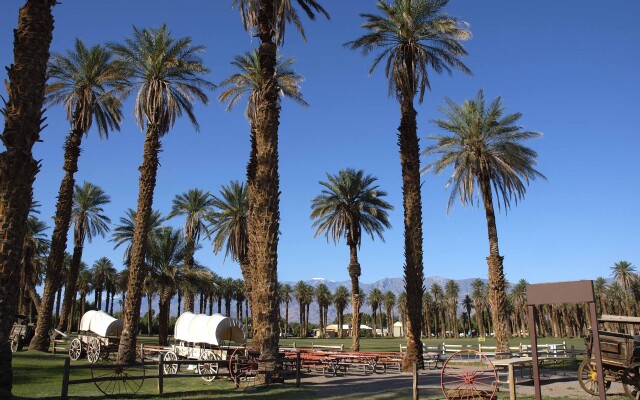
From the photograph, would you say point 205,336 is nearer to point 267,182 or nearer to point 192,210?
point 267,182

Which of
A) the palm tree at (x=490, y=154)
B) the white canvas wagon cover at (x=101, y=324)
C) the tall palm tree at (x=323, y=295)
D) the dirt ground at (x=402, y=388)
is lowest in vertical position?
the dirt ground at (x=402, y=388)

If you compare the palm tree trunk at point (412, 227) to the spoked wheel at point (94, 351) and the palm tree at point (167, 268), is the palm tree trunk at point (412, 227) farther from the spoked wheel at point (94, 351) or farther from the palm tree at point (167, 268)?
the palm tree at point (167, 268)

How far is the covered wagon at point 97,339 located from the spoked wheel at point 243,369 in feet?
34.5

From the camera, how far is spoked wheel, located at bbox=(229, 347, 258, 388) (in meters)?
16.1

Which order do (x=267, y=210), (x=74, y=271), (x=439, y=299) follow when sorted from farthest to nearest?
(x=439, y=299) → (x=74, y=271) → (x=267, y=210)

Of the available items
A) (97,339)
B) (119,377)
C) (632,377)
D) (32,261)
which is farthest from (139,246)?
(32,261)

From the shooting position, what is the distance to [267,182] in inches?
683

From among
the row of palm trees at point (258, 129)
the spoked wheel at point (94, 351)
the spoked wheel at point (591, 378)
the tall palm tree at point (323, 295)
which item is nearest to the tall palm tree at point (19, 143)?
the row of palm trees at point (258, 129)

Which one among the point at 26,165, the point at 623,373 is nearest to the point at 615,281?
the point at 623,373

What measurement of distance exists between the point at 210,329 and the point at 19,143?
12051 millimetres

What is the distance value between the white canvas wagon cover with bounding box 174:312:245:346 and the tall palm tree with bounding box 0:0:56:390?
402 inches

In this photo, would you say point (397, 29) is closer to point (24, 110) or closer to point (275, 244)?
point (275, 244)

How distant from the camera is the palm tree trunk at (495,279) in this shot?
26734 mm

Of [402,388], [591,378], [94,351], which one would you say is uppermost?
[591,378]
